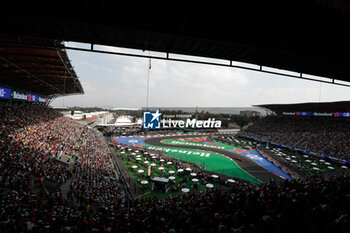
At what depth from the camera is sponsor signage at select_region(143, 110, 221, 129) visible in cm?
5278

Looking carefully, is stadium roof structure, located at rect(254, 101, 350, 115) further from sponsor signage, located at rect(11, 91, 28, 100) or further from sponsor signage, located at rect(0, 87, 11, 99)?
sponsor signage, located at rect(11, 91, 28, 100)

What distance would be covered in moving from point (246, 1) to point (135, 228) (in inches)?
374

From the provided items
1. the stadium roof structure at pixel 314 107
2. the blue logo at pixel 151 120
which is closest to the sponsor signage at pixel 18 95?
the blue logo at pixel 151 120

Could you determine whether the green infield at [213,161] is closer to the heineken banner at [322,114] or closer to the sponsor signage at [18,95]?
the sponsor signage at [18,95]

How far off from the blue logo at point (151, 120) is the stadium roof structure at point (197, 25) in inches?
1828

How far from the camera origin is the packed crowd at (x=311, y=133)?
110 feet

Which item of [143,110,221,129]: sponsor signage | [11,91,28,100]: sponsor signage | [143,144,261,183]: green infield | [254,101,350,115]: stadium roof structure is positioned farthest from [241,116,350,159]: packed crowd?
[11,91,28,100]: sponsor signage

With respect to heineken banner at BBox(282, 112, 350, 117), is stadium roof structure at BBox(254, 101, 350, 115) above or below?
above

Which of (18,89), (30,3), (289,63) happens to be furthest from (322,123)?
(18,89)

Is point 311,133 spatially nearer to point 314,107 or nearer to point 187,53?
point 314,107

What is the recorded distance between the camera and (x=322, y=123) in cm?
4500

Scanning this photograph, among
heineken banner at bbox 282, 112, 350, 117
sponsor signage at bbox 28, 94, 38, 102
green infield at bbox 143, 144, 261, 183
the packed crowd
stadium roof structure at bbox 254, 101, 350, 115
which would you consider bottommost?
green infield at bbox 143, 144, 261, 183

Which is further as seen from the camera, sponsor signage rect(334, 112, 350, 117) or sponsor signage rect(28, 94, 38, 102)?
sponsor signage rect(334, 112, 350, 117)

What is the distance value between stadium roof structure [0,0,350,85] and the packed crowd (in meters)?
36.1
